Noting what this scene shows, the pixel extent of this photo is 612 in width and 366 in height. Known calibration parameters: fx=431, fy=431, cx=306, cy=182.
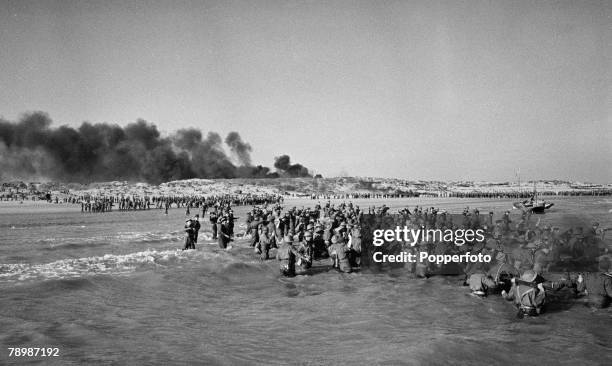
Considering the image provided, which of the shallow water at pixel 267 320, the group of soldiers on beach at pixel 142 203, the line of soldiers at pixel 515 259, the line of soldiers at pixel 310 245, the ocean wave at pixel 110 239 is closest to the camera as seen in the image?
the shallow water at pixel 267 320

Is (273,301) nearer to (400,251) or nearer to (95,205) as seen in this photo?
(400,251)

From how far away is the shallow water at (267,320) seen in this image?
662cm

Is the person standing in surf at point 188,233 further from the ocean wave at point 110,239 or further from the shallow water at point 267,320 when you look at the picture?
the ocean wave at point 110,239

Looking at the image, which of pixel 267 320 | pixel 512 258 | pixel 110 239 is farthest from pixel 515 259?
pixel 110 239

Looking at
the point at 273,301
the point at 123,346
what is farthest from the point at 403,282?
the point at 123,346

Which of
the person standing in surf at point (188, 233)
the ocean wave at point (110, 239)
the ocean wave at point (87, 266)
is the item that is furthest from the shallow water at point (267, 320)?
the ocean wave at point (110, 239)

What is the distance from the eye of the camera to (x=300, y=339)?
24.0ft

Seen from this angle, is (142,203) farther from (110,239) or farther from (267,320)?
(267,320)

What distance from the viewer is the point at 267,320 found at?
850cm

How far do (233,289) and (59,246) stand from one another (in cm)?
1100

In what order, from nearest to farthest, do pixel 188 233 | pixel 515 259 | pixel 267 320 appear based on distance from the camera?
pixel 267 320 < pixel 515 259 < pixel 188 233

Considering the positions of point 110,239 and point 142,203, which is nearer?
point 110,239

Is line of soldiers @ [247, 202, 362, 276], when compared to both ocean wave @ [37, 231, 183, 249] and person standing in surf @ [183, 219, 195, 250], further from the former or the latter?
ocean wave @ [37, 231, 183, 249]

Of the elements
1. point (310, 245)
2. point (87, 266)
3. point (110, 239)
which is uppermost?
point (310, 245)
